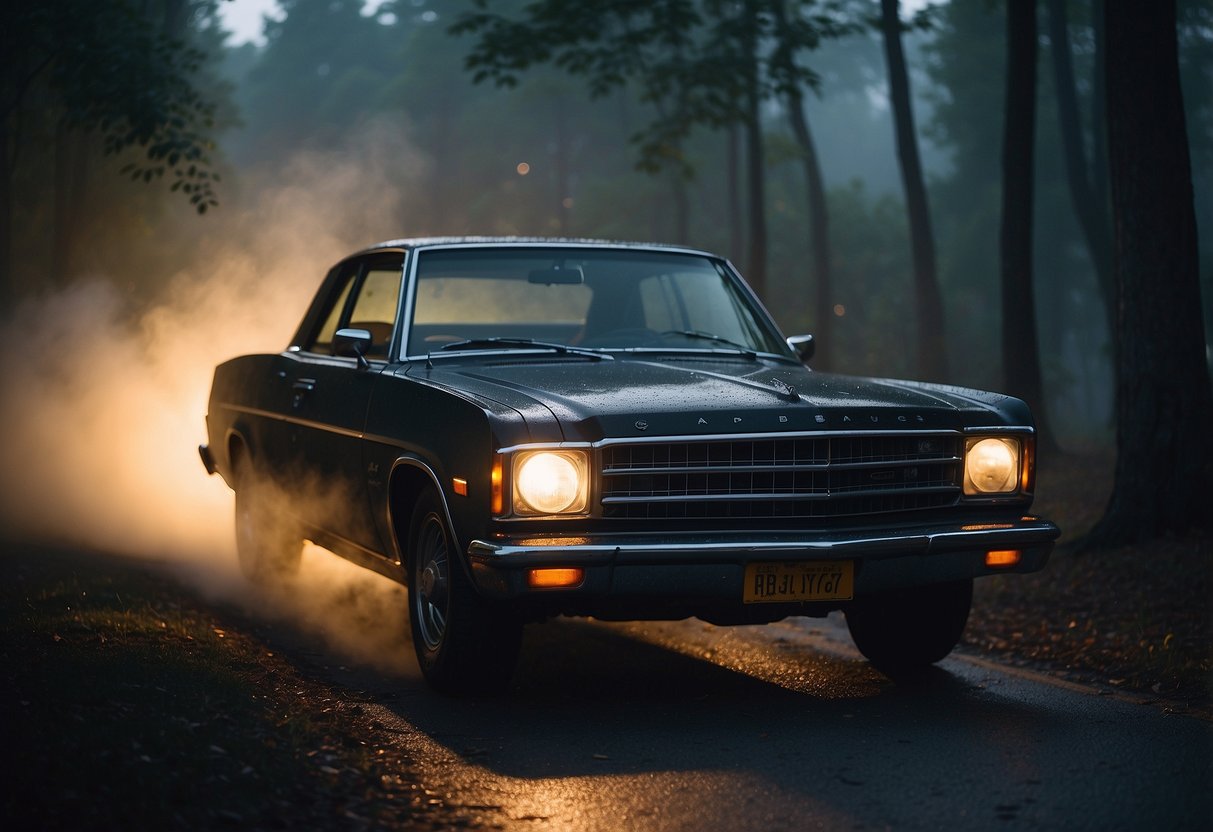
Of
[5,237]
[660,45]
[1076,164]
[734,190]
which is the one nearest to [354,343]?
[660,45]

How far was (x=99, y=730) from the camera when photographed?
4.85 m

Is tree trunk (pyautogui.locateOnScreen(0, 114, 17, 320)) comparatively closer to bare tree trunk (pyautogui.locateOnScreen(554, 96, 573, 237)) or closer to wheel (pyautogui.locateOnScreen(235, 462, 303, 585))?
wheel (pyautogui.locateOnScreen(235, 462, 303, 585))

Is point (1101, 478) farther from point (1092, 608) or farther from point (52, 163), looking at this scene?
point (52, 163)

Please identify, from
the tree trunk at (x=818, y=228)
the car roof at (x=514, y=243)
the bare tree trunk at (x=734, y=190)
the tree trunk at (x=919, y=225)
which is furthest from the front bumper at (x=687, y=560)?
the bare tree trunk at (x=734, y=190)

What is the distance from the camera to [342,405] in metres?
7.16

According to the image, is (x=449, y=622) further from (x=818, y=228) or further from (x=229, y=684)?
(x=818, y=228)

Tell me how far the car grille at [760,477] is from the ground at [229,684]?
4.19 feet

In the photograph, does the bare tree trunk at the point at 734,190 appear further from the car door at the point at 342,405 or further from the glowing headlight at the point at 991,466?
the glowing headlight at the point at 991,466

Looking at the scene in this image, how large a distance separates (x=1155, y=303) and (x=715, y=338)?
3.69m

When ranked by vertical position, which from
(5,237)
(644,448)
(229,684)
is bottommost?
(229,684)

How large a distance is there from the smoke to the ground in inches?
33.4

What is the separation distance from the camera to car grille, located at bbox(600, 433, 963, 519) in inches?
219

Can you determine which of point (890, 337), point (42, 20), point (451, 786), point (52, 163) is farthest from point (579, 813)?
point (890, 337)

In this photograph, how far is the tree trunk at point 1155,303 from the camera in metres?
9.53
